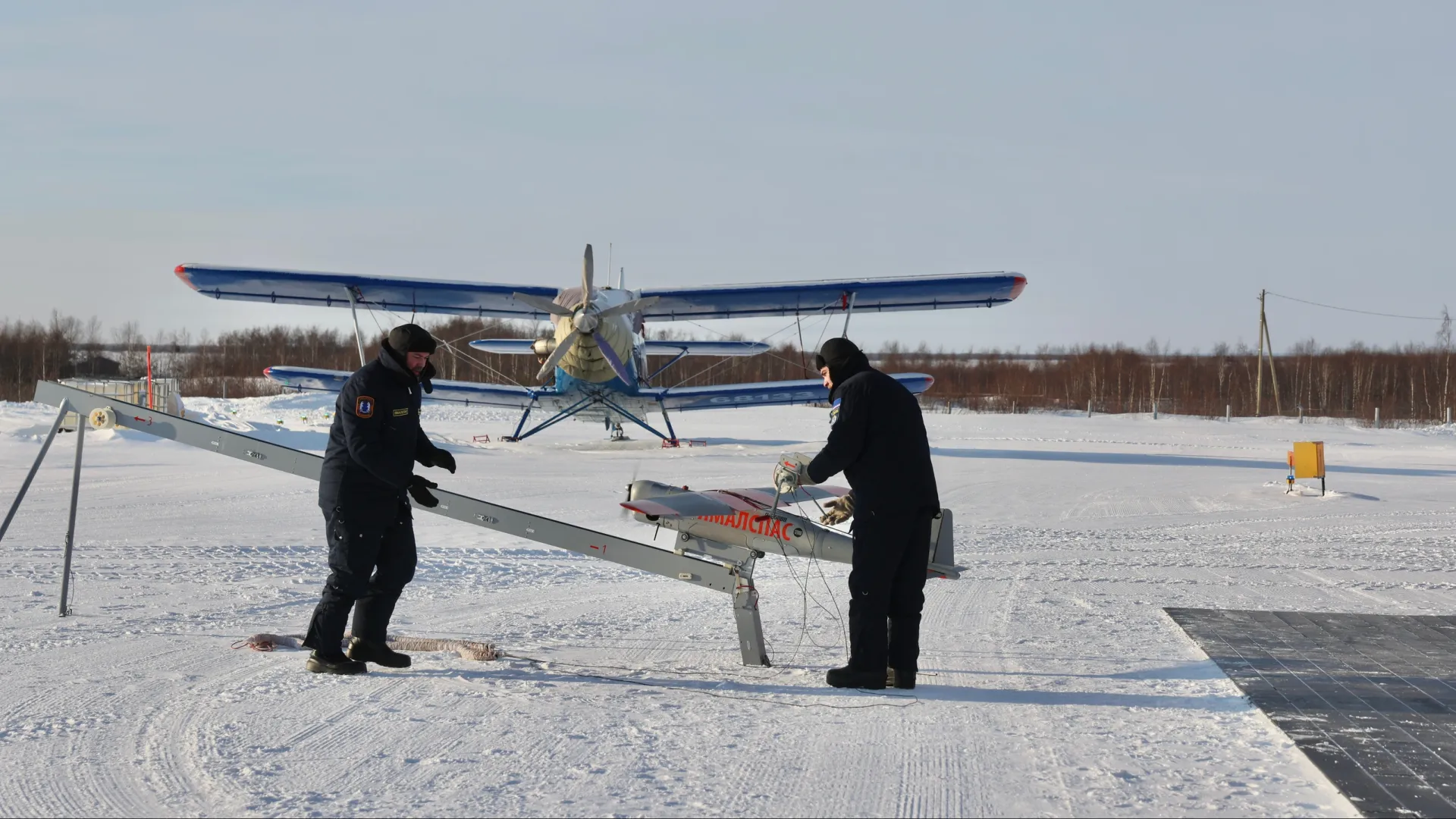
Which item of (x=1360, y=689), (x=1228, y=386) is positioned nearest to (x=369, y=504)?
(x=1360, y=689)

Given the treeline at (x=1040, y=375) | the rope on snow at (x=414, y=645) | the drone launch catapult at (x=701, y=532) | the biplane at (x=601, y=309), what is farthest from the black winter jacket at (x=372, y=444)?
the treeline at (x=1040, y=375)

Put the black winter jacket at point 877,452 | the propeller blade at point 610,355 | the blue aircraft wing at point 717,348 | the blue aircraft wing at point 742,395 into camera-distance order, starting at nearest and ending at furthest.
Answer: the black winter jacket at point 877,452, the propeller blade at point 610,355, the blue aircraft wing at point 742,395, the blue aircraft wing at point 717,348

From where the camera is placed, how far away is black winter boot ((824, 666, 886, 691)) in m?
4.79

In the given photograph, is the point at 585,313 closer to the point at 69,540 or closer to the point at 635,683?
the point at 69,540

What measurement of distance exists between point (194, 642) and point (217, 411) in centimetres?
3503

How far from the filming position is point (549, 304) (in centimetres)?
2359

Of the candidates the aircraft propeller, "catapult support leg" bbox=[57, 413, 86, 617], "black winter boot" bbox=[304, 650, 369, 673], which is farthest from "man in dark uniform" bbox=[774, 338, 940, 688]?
the aircraft propeller

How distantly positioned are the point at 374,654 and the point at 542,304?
62.5ft

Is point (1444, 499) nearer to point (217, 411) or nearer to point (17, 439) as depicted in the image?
point (17, 439)

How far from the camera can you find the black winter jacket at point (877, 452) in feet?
15.8

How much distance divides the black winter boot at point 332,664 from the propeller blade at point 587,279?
61.9 feet

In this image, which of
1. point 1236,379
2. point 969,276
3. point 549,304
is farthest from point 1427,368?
point 549,304

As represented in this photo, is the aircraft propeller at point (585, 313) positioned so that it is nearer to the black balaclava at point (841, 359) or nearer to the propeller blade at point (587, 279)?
the propeller blade at point (587, 279)

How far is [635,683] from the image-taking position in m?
4.82
